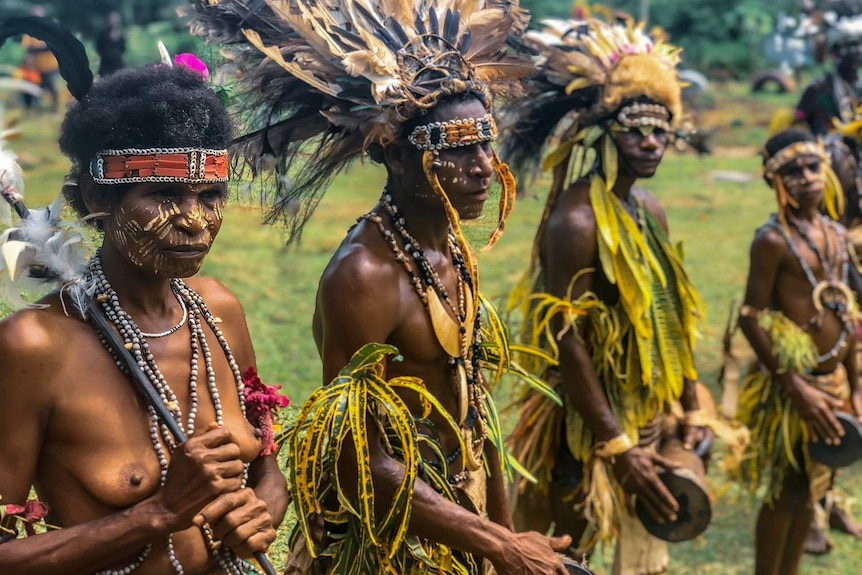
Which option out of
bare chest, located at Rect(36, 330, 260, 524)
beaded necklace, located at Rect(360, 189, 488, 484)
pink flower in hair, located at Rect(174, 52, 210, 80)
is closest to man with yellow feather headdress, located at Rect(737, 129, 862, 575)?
beaded necklace, located at Rect(360, 189, 488, 484)

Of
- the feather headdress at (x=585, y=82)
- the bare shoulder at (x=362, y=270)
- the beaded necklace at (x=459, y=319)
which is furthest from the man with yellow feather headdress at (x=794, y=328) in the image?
the bare shoulder at (x=362, y=270)

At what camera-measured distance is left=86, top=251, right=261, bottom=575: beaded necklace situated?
240cm

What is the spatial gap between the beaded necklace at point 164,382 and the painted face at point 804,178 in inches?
146

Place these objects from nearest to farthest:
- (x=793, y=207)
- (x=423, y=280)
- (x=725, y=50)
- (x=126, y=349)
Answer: (x=126, y=349) → (x=423, y=280) → (x=793, y=207) → (x=725, y=50)

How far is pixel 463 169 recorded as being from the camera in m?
3.19

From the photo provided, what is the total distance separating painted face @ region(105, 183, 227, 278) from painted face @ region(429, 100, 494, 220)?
0.91 metres

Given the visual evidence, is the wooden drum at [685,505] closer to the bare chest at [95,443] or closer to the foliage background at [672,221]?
the foliage background at [672,221]

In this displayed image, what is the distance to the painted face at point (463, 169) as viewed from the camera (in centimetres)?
319

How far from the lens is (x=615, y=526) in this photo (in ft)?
15.5

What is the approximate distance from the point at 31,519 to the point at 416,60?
1702 millimetres

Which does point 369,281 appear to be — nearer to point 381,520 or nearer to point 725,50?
point 381,520

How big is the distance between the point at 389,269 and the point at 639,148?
6.21 feet

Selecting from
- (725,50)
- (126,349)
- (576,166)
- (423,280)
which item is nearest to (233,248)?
(576,166)

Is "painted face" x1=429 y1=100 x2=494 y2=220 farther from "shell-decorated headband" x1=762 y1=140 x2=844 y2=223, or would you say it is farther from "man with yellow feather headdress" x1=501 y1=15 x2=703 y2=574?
"shell-decorated headband" x1=762 y1=140 x2=844 y2=223
